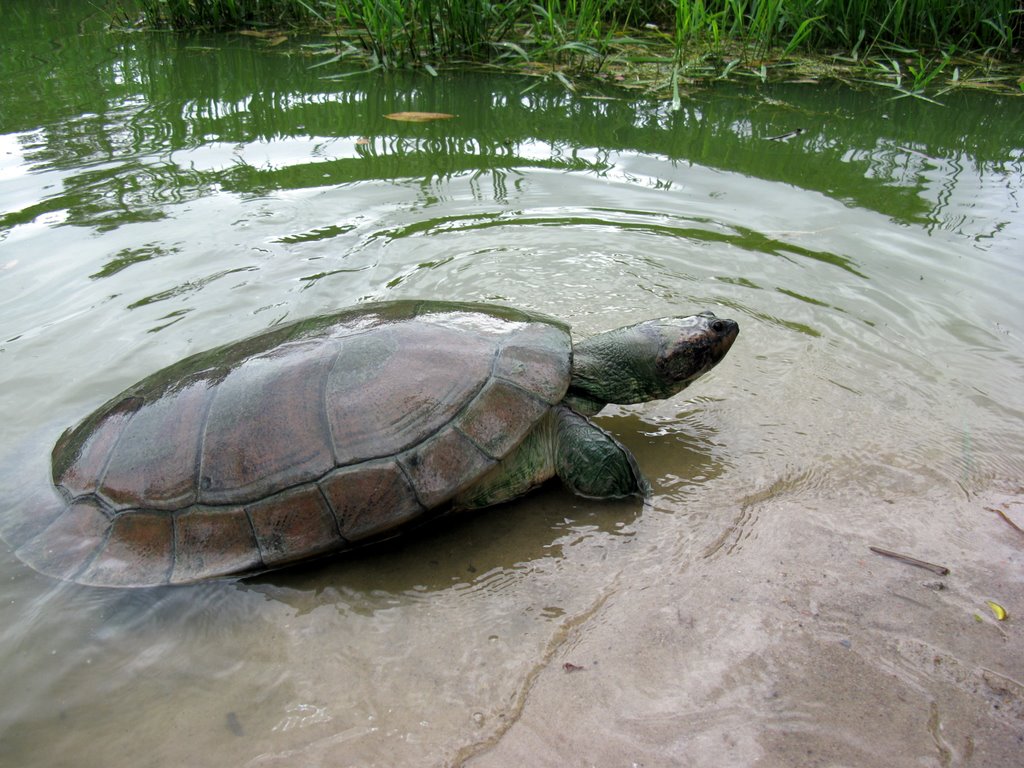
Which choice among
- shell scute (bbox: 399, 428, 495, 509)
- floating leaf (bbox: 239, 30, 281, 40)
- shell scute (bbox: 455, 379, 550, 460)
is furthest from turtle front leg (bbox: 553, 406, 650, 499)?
floating leaf (bbox: 239, 30, 281, 40)

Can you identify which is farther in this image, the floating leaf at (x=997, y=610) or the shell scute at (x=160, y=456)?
the shell scute at (x=160, y=456)

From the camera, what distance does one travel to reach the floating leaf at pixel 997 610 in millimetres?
2434

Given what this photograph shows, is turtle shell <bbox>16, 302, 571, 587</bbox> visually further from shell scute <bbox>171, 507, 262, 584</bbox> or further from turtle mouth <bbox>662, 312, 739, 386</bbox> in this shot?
turtle mouth <bbox>662, 312, 739, 386</bbox>

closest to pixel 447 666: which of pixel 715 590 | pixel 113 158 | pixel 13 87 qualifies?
pixel 715 590

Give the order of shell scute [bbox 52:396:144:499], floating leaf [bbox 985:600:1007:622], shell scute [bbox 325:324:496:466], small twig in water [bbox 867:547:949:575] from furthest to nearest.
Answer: shell scute [bbox 52:396:144:499] → shell scute [bbox 325:324:496:466] → small twig in water [bbox 867:547:949:575] → floating leaf [bbox 985:600:1007:622]

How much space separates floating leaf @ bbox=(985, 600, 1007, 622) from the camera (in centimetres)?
243

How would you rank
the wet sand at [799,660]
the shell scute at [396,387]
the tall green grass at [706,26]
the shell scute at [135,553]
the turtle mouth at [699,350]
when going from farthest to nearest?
the tall green grass at [706,26] → the turtle mouth at [699,350] → the shell scute at [396,387] → the shell scute at [135,553] → the wet sand at [799,660]

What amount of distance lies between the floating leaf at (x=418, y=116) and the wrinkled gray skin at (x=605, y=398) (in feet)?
15.3

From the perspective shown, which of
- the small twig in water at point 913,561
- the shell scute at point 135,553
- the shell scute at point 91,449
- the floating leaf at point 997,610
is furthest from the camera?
the shell scute at point 91,449

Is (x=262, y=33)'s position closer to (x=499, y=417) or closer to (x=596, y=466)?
(x=499, y=417)

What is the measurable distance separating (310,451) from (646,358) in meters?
A: 1.54

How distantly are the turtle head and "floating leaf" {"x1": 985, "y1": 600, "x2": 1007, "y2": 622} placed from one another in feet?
4.85

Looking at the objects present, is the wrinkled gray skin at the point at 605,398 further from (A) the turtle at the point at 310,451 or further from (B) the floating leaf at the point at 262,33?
(B) the floating leaf at the point at 262,33

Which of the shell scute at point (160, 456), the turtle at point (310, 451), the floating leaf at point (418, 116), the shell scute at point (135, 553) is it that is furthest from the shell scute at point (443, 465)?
the floating leaf at point (418, 116)
